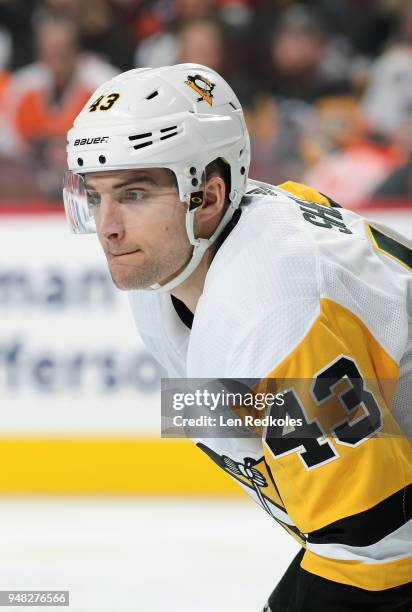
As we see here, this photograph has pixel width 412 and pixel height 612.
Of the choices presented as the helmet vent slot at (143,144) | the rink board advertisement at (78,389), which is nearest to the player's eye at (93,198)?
the helmet vent slot at (143,144)

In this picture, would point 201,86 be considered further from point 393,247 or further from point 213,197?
point 393,247

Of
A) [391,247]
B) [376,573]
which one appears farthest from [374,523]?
[391,247]

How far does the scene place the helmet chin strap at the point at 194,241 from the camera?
1755 mm

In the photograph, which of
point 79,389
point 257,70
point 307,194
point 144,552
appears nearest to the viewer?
point 307,194

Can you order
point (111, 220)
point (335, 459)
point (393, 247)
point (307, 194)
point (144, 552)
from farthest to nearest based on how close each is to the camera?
point (144, 552) → point (307, 194) → point (393, 247) → point (111, 220) → point (335, 459)

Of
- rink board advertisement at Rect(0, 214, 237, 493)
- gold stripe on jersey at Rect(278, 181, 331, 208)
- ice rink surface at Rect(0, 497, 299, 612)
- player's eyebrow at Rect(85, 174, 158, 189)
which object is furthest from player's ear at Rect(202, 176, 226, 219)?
rink board advertisement at Rect(0, 214, 237, 493)

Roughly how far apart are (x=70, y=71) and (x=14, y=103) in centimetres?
31

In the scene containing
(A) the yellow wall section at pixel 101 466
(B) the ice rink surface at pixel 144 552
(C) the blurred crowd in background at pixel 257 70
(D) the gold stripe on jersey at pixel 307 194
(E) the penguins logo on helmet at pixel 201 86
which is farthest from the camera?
(C) the blurred crowd in background at pixel 257 70

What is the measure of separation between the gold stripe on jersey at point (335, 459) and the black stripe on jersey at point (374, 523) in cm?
1

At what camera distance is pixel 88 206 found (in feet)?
5.99

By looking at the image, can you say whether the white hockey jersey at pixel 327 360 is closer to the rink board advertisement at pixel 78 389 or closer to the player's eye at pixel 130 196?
the player's eye at pixel 130 196

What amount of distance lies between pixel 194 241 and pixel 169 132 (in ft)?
0.64

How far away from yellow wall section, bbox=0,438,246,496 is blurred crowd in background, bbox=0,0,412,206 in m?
1.08

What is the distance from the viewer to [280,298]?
59.4 inches
